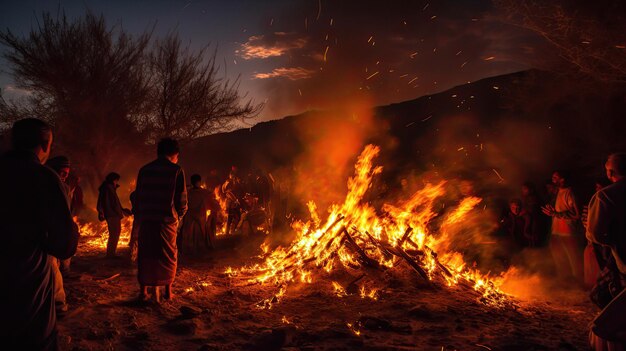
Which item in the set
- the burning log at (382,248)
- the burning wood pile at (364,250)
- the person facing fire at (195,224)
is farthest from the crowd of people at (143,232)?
the burning log at (382,248)

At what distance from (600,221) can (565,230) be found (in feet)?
15.7

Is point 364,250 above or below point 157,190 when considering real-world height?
below

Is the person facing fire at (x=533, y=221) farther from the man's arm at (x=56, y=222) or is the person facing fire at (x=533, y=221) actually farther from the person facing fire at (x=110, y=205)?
the man's arm at (x=56, y=222)

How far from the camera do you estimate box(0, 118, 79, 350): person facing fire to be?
6.89 feet

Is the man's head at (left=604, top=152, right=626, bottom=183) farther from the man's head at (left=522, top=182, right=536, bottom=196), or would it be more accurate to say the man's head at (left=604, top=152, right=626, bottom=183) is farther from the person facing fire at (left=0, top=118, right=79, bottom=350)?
the man's head at (left=522, top=182, right=536, bottom=196)

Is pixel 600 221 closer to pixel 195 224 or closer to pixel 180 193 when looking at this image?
pixel 180 193

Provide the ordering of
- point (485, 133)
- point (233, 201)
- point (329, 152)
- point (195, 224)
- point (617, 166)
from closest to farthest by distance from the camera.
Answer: point (617, 166), point (195, 224), point (233, 201), point (485, 133), point (329, 152)

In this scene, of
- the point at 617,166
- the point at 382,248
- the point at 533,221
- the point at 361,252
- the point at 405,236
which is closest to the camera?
the point at 617,166

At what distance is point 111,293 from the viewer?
612 centimetres

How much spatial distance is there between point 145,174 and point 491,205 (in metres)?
11.6

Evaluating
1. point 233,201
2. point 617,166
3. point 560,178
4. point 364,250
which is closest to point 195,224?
point 233,201

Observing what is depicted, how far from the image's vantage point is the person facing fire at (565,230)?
7.26m

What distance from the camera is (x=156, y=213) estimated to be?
5309 mm

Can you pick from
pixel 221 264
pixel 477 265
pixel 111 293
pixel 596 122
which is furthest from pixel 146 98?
pixel 596 122
